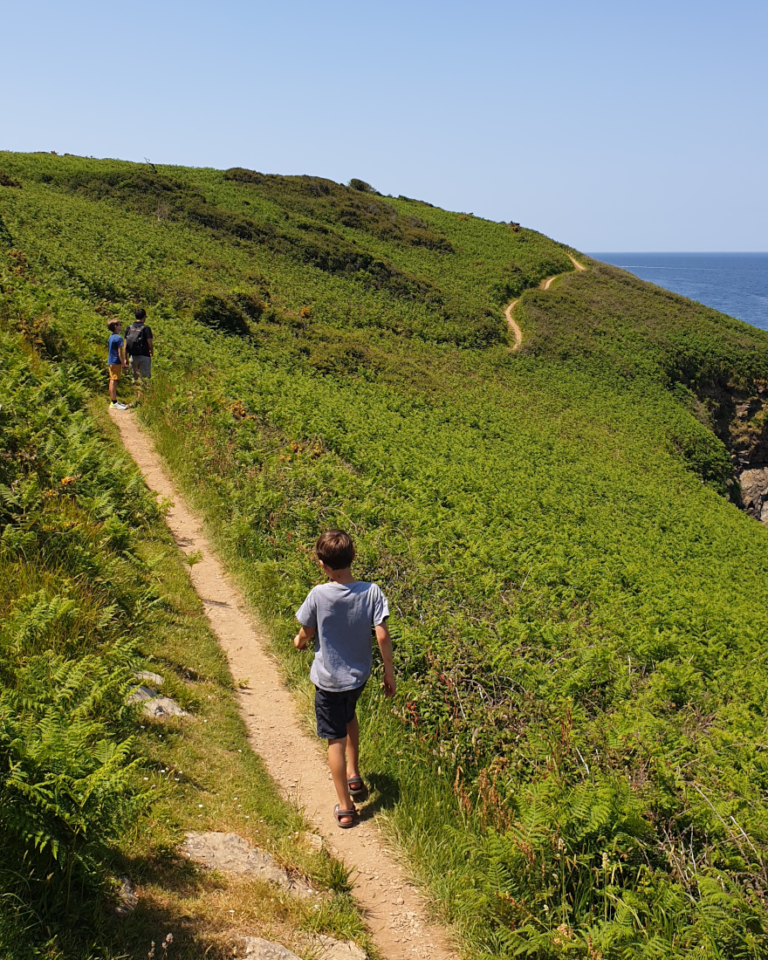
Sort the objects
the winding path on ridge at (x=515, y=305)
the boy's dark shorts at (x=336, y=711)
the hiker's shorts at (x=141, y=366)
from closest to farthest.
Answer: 1. the boy's dark shorts at (x=336, y=711)
2. the hiker's shorts at (x=141, y=366)
3. the winding path on ridge at (x=515, y=305)

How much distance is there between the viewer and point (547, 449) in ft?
84.4

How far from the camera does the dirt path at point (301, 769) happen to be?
457cm

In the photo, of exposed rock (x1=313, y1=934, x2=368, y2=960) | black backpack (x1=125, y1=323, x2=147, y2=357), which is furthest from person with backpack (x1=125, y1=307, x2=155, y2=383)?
exposed rock (x1=313, y1=934, x2=368, y2=960)

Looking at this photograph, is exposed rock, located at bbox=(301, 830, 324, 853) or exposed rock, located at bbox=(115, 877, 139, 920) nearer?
exposed rock, located at bbox=(115, 877, 139, 920)

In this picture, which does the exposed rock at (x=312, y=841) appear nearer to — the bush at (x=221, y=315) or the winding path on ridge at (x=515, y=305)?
the bush at (x=221, y=315)

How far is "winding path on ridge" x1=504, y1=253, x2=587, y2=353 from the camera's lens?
44.7 metres

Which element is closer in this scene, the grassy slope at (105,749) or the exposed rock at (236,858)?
the grassy slope at (105,749)

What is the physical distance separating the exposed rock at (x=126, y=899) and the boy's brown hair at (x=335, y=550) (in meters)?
2.42

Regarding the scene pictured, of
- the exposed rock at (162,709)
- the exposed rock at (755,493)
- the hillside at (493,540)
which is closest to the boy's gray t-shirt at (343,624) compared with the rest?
the hillside at (493,540)

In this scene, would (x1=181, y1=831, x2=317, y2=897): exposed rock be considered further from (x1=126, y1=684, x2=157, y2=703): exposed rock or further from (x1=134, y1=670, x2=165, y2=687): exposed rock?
(x1=134, y1=670, x2=165, y2=687): exposed rock

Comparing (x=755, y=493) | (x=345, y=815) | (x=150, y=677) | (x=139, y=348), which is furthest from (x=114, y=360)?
(x=755, y=493)

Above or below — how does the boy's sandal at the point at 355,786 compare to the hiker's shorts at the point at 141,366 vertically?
below

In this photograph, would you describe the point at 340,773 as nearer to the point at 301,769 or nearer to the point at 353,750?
the point at 353,750

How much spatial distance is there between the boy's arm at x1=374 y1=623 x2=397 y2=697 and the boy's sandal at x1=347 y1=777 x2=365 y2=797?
33.1 inches
